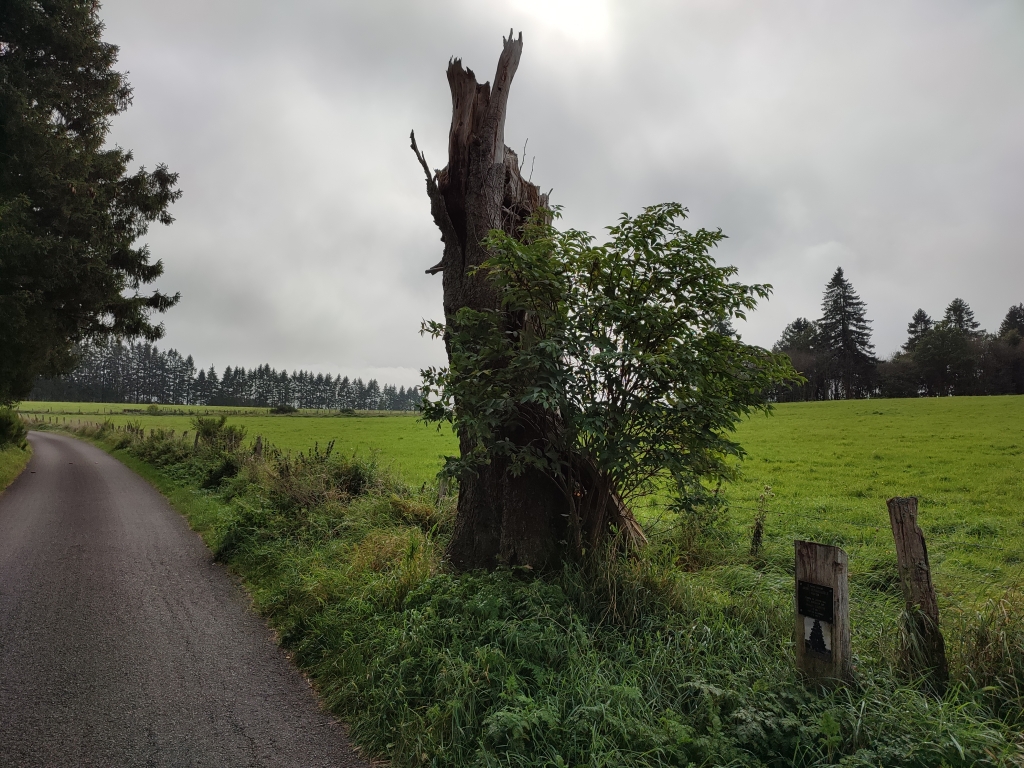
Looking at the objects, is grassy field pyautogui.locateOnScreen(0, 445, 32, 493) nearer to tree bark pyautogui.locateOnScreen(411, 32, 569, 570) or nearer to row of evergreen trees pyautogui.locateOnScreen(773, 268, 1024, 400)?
tree bark pyautogui.locateOnScreen(411, 32, 569, 570)

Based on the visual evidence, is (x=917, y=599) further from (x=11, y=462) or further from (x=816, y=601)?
(x=11, y=462)

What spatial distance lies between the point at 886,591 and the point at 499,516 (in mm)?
4778

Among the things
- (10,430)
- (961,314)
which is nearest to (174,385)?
(10,430)

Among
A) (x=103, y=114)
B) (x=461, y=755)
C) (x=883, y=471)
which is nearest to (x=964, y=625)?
(x=461, y=755)

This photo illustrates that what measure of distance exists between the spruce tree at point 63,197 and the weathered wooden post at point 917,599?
14497mm

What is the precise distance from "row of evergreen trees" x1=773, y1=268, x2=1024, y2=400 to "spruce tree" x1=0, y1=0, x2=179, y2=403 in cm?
5949

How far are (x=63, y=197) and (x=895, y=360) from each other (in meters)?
78.4

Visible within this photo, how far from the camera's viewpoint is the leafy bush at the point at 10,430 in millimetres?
20781

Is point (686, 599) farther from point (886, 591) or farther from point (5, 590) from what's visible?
point (5, 590)

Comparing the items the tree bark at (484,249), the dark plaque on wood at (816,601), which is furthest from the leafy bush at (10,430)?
the dark plaque on wood at (816,601)

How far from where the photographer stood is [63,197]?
13359 millimetres

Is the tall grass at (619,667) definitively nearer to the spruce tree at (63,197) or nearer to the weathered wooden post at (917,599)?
the weathered wooden post at (917,599)

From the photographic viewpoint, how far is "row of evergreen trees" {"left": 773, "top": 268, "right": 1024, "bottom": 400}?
191 ft

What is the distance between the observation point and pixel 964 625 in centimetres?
372
